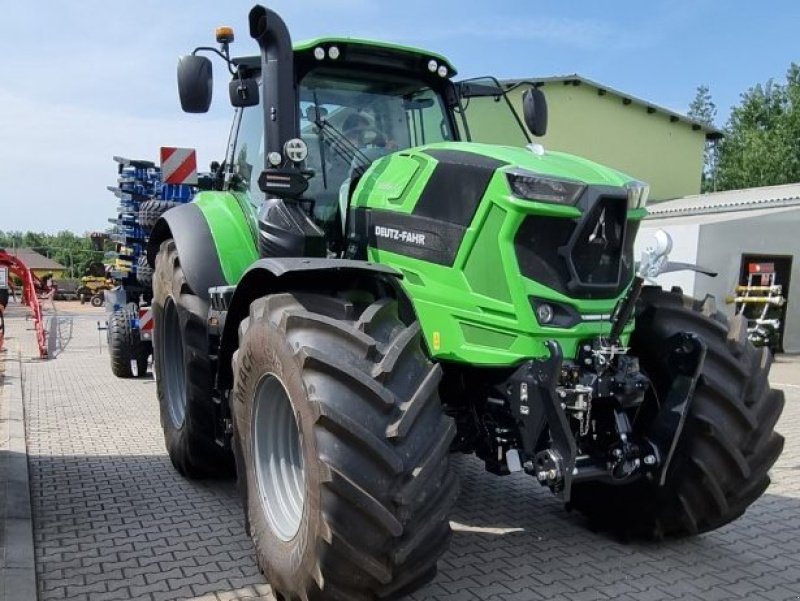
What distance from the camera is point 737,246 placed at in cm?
1396

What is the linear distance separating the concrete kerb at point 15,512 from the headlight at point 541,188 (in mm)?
2809

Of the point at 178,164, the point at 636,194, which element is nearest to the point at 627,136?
the point at 178,164

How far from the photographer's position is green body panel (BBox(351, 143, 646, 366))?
10.2 ft

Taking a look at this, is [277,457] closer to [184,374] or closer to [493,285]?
[493,285]

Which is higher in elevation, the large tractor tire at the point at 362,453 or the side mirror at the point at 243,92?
Result: the side mirror at the point at 243,92

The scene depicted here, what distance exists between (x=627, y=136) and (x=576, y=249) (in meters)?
23.9

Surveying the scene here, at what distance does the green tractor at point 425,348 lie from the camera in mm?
2711

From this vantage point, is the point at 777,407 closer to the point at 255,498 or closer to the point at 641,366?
the point at 641,366

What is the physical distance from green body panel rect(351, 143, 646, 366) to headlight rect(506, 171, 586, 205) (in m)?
0.03

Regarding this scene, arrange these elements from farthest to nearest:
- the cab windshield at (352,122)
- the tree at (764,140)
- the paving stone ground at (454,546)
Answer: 1. the tree at (764,140)
2. the cab windshield at (352,122)
3. the paving stone ground at (454,546)

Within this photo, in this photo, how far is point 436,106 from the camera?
4.57 m

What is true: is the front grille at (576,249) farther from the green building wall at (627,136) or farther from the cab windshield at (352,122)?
the green building wall at (627,136)

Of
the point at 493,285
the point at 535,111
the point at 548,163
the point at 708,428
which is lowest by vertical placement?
the point at 708,428

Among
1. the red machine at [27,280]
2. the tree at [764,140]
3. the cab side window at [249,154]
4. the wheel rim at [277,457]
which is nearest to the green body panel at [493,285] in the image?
the wheel rim at [277,457]
